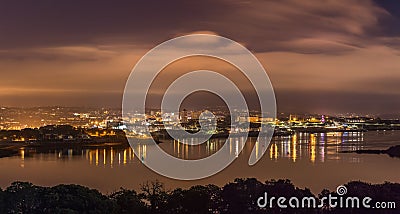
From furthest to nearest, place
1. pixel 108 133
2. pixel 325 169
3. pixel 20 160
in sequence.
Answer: pixel 108 133 → pixel 20 160 → pixel 325 169

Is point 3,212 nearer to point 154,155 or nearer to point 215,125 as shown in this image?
point 154,155

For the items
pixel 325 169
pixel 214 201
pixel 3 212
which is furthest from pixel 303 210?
pixel 325 169

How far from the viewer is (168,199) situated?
3.71m

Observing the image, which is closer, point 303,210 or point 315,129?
point 303,210

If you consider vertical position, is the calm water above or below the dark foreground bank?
below

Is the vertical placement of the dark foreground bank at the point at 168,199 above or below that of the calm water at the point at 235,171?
above

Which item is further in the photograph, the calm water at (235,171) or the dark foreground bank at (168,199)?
the calm water at (235,171)

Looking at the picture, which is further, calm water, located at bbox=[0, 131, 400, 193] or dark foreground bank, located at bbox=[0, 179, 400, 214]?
calm water, located at bbox=[0, 131, 400, 193]

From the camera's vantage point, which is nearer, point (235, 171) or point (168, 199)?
point (168, 199)

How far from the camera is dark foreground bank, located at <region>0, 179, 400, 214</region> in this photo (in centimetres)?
339

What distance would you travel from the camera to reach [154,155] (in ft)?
39.9

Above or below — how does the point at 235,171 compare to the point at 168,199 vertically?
below

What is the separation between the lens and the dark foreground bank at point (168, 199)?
11.1 ft

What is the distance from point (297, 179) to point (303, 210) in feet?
13.2
